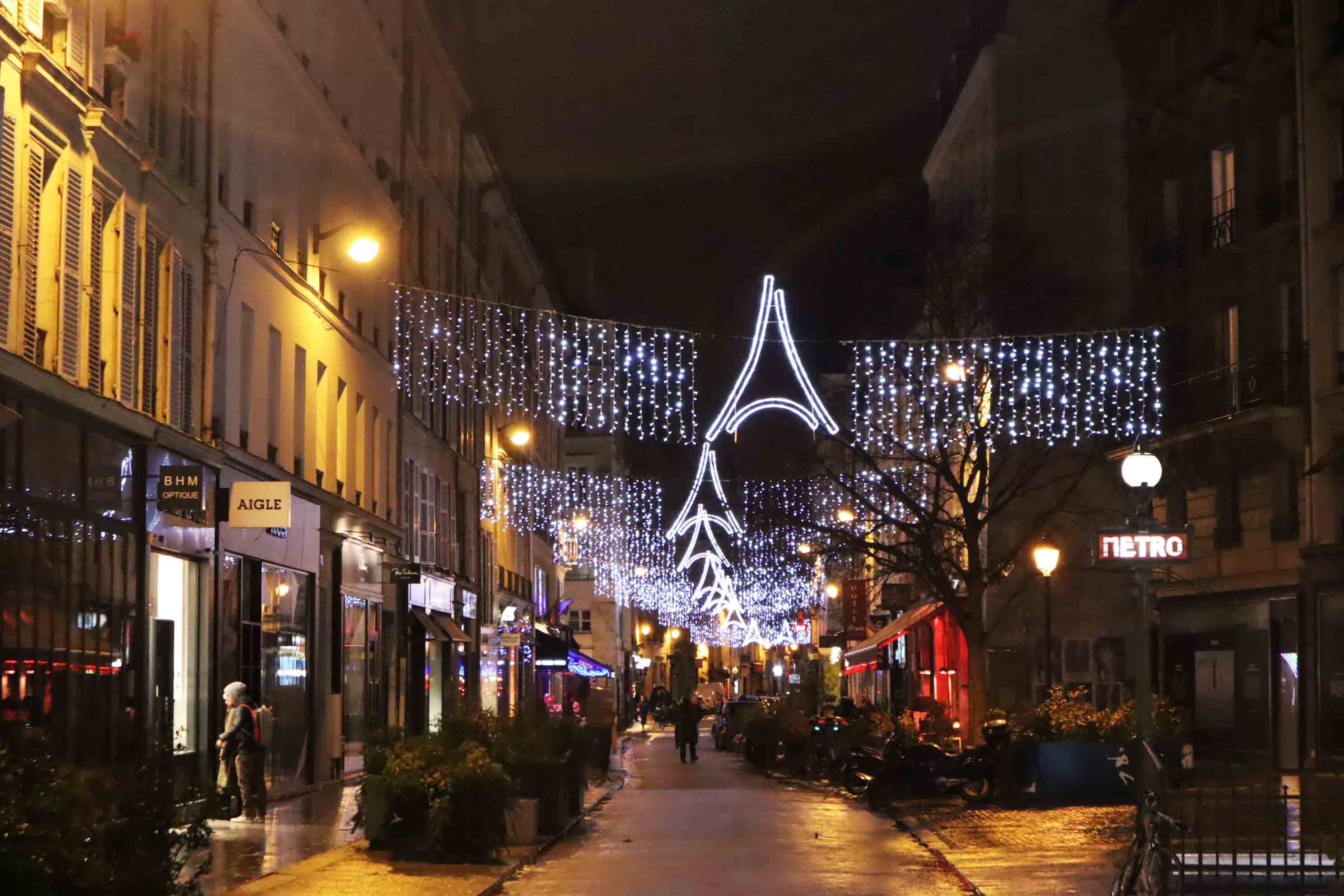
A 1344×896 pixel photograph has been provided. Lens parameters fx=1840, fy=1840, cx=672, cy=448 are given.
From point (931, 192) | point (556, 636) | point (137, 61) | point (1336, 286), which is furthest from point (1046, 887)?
point (556, 636)

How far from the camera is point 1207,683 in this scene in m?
37.1

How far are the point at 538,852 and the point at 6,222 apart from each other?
26.2 ft

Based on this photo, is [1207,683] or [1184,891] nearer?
[1184,891]

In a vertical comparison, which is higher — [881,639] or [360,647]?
[360,647]

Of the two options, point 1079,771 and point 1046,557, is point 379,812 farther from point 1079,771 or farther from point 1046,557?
point 1046,557

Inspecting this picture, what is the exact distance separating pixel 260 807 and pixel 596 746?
1278 cm

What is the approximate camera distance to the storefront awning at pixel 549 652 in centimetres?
6088

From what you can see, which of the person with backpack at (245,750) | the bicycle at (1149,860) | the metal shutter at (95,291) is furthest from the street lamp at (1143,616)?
the person with backpack at (245,750)

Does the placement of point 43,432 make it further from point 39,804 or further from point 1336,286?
point 1336,286

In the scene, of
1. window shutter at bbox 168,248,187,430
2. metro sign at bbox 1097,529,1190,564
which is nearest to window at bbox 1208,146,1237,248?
window shutter at bbox 168,248,187,430

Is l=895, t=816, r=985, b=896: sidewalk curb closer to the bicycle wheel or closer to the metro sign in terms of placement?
the bicycle wheel

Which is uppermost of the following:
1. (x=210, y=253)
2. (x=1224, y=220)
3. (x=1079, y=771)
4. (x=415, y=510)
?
(x=1224, y=220)

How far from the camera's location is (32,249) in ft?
56.7

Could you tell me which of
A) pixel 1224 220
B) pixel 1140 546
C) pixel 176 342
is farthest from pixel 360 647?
pixel 1140 546
